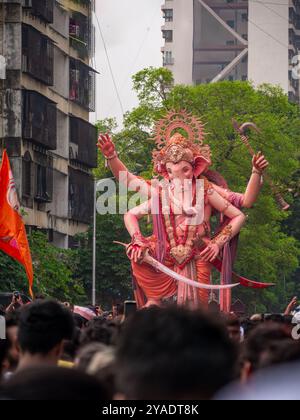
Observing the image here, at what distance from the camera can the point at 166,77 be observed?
7131 cm

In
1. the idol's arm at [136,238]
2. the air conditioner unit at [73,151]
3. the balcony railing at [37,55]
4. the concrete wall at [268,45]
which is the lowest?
the idol's arm at [136,238]

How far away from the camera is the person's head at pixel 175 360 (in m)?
5.28

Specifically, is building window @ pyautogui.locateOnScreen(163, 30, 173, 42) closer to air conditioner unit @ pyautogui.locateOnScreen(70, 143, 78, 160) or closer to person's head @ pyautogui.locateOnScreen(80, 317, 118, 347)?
air conditioner unit @ pyautogui.locateOnScreen(70, 143, 78, 160)

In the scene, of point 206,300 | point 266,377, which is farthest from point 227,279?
point 266,377

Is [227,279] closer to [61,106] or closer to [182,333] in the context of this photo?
[182,333]

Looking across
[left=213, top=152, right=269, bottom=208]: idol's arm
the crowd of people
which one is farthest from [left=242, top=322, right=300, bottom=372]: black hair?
[left=213, top=152, right=269, bottom=208]: idol's arm

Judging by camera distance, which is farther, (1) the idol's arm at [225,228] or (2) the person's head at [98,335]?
(1) the idol's arm at [225,228]

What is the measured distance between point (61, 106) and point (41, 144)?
577 cm

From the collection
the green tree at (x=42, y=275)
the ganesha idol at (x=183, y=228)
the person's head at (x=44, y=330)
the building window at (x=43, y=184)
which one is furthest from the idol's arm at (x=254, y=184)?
the building window at (x=43, y=184)

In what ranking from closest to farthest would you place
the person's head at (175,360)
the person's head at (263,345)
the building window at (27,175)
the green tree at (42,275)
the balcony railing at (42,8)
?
1. the person's head at (175,360)
2. the person's head at (263,345)
3. the green tree at (42,275)
4. the building window at (27,175)
5. the balcony railing at (42,8)

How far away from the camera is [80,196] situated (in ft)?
233

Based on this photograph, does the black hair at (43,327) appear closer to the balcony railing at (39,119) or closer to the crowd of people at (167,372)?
the crowd of people at (167,372)

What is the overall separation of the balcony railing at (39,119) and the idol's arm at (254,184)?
28.0 m

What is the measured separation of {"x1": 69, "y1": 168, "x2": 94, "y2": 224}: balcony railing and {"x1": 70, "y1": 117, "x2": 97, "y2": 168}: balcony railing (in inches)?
21.3
